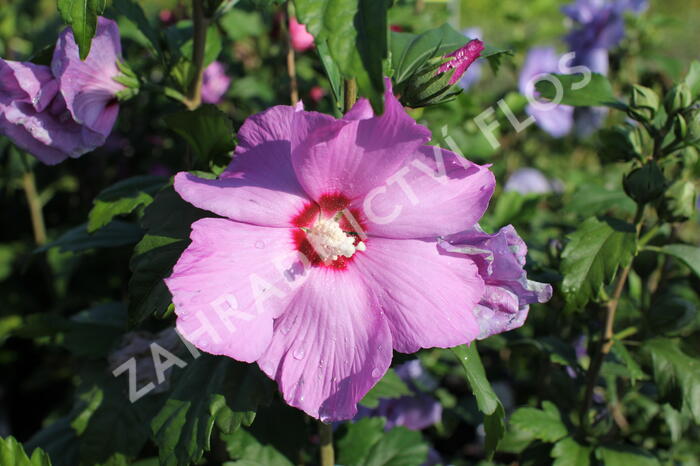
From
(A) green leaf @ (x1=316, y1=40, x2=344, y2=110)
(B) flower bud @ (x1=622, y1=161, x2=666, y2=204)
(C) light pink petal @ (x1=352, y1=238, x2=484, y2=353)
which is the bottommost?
(B) flower bud @ (x1=622, y1=161, x2=666, y2=204)

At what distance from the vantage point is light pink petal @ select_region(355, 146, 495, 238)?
2.66 ft

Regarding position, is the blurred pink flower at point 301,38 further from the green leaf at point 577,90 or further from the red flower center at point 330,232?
the red flower center at point 330,232

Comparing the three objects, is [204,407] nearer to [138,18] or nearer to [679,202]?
[138,18]

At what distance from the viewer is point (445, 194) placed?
82 cm

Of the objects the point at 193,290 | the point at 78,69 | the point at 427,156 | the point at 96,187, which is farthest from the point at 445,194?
the point at 96,187

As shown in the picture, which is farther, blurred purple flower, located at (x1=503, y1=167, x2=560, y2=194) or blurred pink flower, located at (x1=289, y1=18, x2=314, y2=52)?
blurred purple flower, located at (x1=503, y1=167, x2=560, y2=194)

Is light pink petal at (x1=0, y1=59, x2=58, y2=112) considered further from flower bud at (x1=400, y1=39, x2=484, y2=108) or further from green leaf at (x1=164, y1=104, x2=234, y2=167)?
flower bud at (x1=400, y1=39, x2=484, y2=108)

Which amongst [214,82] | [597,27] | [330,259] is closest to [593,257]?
[330,259]

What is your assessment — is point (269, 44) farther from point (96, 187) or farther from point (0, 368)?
point (0, 368)

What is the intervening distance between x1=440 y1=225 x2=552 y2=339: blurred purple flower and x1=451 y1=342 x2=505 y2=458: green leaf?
0.24ft

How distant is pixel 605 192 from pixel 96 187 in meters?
1.74

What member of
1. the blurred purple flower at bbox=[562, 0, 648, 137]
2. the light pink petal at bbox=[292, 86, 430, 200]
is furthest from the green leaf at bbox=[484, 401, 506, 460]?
the blurred purple flower at bbox=[562, 0, 648, 137]

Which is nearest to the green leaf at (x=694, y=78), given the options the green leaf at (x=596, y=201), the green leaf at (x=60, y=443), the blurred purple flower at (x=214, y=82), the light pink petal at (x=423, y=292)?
the green leaf at (x=596, y=201)

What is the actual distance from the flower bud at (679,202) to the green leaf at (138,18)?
0.96 meters
